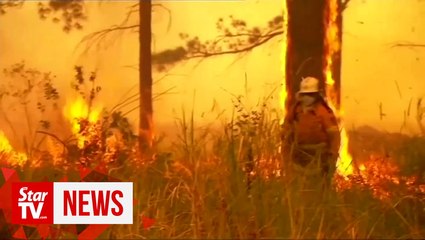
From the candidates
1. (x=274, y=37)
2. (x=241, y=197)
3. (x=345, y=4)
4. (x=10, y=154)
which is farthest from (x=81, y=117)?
(x=345, y=4)

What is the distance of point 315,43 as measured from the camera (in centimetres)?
444

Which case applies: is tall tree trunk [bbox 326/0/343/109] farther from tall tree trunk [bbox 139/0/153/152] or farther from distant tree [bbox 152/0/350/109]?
tall tree trunk [bbox 139/0/153/152]

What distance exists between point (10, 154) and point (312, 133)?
188cm

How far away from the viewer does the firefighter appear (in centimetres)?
323

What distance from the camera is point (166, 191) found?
322cm

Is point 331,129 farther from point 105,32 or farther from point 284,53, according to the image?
point 105,32

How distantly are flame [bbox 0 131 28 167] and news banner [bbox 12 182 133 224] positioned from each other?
44cm

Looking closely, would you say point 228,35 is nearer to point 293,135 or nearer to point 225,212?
point 293,135

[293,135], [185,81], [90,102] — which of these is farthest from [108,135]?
[293,135]

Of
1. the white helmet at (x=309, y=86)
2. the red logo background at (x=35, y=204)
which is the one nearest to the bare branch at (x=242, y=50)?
the white helmet at (x=309, y=86)

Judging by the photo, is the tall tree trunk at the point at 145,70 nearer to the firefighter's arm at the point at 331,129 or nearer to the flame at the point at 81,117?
the flame at the point at 81,117

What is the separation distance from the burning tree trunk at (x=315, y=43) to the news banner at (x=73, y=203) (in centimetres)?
174

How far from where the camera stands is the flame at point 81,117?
392cm

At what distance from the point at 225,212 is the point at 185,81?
1.55 m
